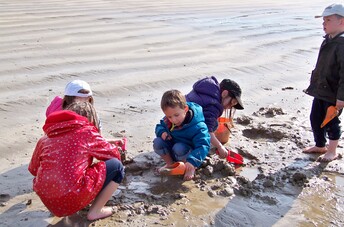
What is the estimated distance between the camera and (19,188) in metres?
3.35

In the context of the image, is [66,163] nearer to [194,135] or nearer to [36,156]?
[36,156]

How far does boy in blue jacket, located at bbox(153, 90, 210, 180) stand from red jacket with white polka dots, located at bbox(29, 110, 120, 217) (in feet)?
2.35

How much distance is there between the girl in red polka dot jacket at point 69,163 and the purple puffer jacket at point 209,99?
3.78 feet

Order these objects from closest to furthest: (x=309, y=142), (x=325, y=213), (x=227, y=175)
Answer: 1. (x=325, y=213)
2. (x=227, y=175)
3. (x=309, y=142)

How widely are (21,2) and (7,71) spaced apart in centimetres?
600

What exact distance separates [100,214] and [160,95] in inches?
100

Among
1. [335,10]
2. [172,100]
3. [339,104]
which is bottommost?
[339,104]

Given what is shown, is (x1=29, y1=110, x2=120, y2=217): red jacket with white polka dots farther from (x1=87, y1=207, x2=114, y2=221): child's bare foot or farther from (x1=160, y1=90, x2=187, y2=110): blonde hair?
(x1=160, y1=90, x2=187, y2=110): blonde hair

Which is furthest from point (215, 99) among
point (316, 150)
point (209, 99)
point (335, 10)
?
point (335, 10)

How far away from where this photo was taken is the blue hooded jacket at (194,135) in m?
3.46

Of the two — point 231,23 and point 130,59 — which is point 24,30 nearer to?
point 130,59

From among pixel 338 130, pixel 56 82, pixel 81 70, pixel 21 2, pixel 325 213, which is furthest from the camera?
pixel 21 2

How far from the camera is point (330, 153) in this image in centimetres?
404

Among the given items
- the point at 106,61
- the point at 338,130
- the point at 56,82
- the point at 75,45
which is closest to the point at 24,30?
the point at 75,45
